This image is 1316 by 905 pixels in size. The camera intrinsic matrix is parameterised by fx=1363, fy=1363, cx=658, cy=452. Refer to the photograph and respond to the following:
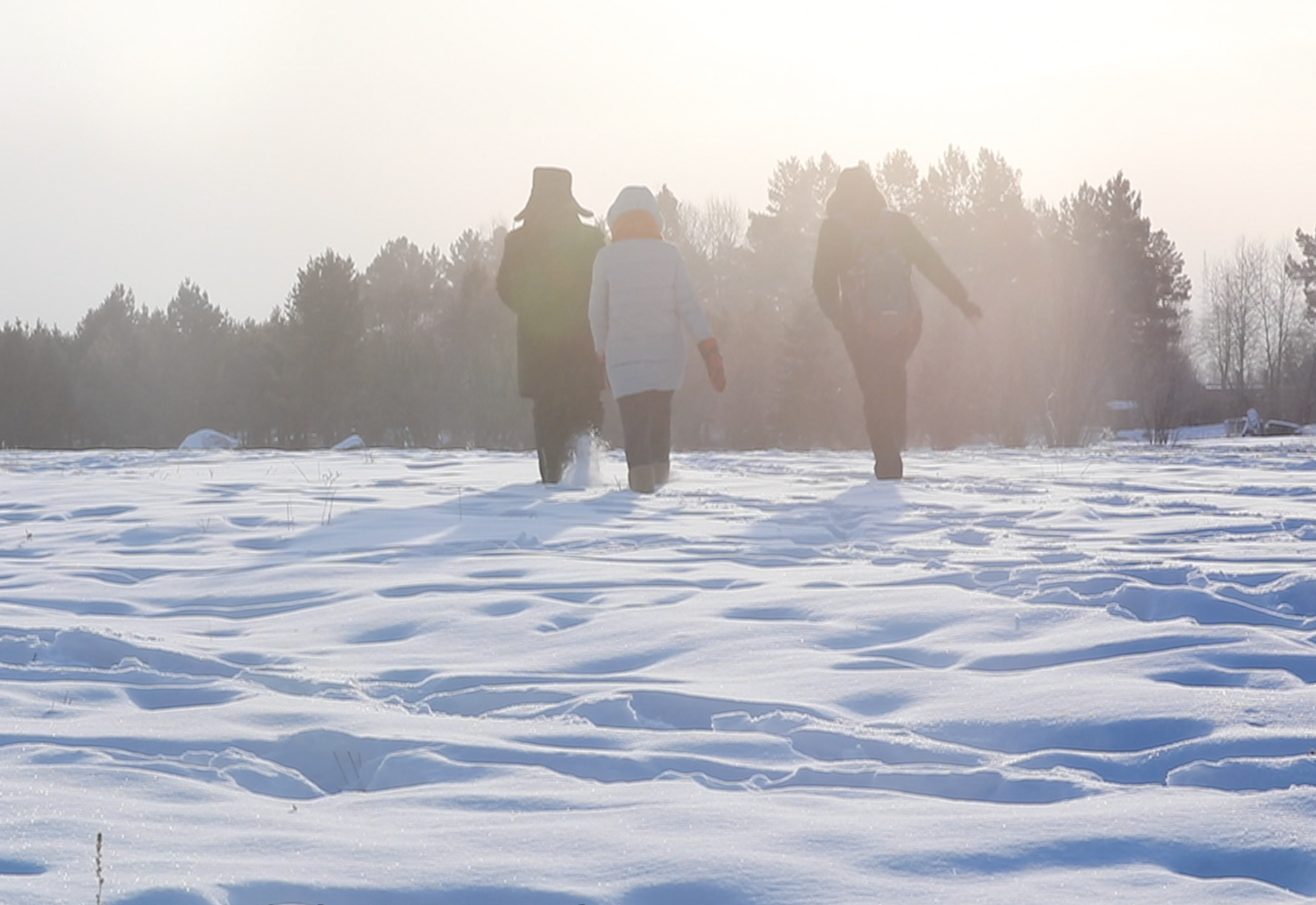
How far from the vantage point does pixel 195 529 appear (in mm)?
6199

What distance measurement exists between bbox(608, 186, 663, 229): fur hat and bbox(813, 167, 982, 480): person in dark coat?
1.10m

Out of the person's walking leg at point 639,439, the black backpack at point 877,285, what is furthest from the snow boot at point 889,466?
the person's walking leg at point 639,439

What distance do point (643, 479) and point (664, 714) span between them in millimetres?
5424

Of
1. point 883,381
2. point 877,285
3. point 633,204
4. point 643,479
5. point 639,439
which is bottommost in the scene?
point 643,479

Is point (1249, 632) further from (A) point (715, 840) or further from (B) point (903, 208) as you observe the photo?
(B) point (903, 208)

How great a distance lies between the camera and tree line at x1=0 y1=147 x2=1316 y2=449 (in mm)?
38594

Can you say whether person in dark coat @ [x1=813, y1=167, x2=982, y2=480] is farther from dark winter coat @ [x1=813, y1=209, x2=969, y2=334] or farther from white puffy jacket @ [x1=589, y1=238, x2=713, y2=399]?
white puffy jacket @ [x1=589, y1=238, x2=713, y2=399]

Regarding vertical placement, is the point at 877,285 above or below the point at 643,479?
above

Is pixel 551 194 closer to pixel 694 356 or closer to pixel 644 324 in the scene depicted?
pixel 644 324

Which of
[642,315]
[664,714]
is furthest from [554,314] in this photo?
[664,714]

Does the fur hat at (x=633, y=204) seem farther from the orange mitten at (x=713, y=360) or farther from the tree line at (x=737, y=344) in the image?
the tree line at (x=737, y=344)

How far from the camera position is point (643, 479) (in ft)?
27.0

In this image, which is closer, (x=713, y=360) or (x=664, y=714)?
(x=664, y=714)

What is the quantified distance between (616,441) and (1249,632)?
3820 centimetres
